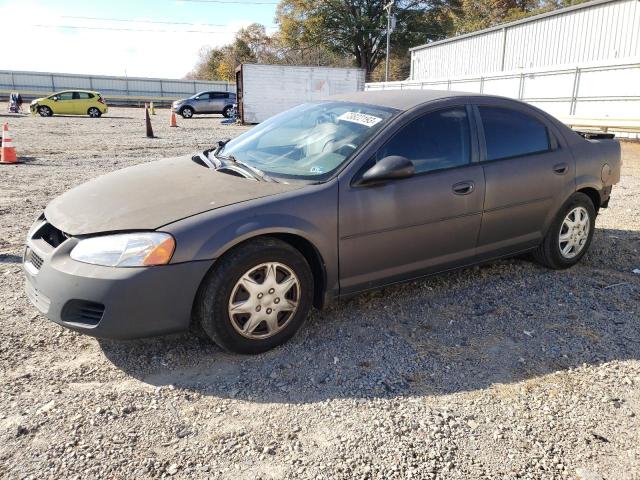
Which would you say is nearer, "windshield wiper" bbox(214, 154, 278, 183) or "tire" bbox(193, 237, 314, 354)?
"tire" bbox(193, 237, 314, 354)

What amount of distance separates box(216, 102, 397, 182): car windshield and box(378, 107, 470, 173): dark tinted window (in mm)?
183

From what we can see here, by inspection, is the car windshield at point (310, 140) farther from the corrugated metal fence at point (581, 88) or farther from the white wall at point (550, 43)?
the white wall at point (550, 43)

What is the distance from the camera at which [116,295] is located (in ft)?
9.06

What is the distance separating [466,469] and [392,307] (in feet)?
5.57

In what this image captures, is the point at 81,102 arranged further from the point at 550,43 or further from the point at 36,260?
the point at 36,260

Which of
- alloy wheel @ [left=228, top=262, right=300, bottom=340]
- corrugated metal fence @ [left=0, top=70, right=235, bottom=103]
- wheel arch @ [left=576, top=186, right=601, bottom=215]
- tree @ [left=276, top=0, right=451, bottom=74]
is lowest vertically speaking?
alloy wheel @ [left=228, top=262, right=300, bottom=340]

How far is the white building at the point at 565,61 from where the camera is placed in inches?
642

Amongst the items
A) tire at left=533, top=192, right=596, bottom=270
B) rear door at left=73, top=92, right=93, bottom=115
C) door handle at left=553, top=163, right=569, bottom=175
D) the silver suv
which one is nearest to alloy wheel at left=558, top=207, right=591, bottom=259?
tire at left=533, top=192, right=596, bottom=270

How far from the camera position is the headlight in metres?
2.80

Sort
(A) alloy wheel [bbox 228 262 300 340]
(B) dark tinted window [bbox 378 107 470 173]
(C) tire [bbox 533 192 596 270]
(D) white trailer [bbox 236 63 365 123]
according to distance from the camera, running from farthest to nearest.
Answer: (D) white trailer [bbox 236 63 365 123] < (C) tire [bbox 533 192 596 270] < (B) dark tinted window [bbox 378 107 470 173] < (A) alloy wheel [bbox 228 262 300 340]

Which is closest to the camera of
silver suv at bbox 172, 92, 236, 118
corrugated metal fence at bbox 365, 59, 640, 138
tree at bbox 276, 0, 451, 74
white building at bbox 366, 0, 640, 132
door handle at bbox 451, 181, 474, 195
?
door handle at bbox 451, 181, 474, 195

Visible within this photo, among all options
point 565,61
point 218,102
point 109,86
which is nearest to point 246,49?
point 109,86

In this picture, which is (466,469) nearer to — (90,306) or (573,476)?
(573,476)

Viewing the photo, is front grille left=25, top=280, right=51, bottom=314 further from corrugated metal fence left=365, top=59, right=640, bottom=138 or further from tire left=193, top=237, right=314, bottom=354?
corrugated metal fence left=365, top=59, right=640, bottom=138
